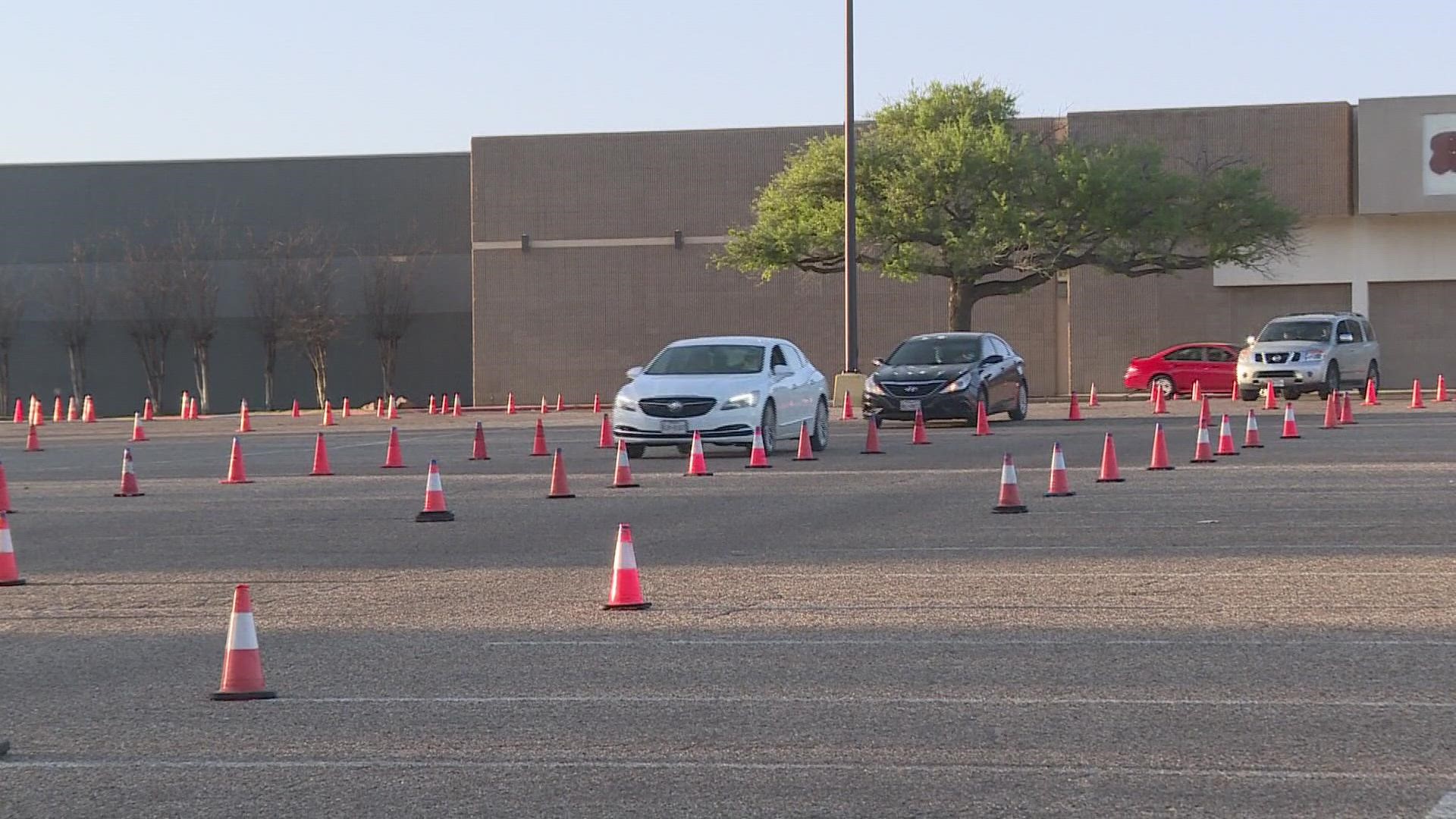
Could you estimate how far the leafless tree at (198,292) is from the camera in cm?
6272

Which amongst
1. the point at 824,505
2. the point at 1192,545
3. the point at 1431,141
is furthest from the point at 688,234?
the point at 1192,545

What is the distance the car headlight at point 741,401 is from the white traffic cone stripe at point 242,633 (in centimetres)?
1598

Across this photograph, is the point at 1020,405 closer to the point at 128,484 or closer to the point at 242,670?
the point at 128,484

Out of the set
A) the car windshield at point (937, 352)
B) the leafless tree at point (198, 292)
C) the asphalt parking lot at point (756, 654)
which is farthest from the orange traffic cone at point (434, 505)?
the leafless tree at point (198, 292)

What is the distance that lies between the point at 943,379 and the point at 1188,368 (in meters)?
17.3

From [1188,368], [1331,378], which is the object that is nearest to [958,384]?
[1331,378]

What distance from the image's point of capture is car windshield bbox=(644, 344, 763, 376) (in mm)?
26016

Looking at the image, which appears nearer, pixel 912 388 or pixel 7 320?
pixel 912 388

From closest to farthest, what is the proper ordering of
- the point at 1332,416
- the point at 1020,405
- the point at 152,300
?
1. the point at 1332,416
2. the point at 1020,405
3. the point at 152,300

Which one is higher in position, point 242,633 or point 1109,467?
point 1109,467

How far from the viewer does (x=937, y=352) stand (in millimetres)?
33438

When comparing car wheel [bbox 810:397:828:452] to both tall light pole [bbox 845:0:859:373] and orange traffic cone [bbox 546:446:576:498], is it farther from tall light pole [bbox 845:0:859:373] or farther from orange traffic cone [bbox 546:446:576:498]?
tall light pole [bbox 845:0:859:373]

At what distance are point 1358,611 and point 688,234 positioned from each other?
49767mm

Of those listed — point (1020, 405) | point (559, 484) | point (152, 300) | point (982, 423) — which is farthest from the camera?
point (152, 300)
